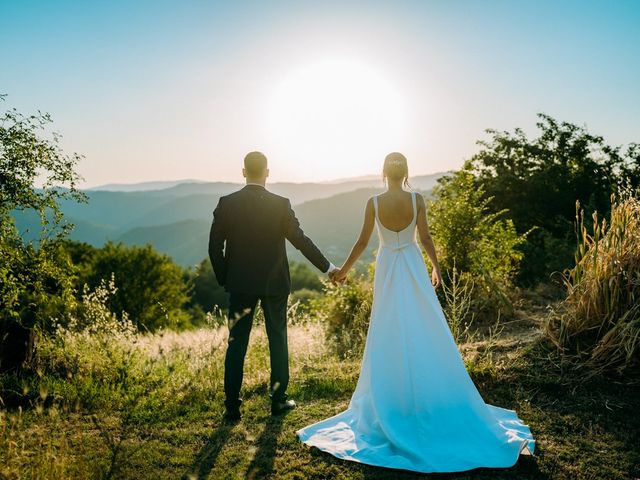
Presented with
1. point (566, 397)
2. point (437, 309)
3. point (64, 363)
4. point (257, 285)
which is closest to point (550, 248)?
point (566, 397)

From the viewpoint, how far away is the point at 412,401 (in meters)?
3.80

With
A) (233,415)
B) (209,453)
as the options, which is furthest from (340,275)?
(209,453)

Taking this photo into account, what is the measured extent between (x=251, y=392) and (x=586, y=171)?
55.5 feet


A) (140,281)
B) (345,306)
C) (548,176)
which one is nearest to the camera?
(345,306)

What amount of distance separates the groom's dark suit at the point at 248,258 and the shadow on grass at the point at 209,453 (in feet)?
0.97

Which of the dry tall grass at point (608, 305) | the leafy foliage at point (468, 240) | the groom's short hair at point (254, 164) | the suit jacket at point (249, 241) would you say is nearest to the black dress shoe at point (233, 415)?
the suit jacket at point (249, 241)

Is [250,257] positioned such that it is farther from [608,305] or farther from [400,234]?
[608,305]

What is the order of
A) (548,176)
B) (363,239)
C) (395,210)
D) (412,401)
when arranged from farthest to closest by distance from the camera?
(548,176)
(363,239)
(395,210)
(412,401)

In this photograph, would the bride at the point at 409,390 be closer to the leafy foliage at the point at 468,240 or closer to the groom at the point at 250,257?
the groom at the point at 250,257

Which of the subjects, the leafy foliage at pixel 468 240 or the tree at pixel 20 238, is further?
the leafy foliage at pixel 468 240

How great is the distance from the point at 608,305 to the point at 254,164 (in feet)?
12.9

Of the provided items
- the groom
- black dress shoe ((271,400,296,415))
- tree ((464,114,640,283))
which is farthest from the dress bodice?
tree ((464,114,640,283))

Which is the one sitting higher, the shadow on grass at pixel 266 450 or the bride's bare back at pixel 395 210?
the bride's bare back at pixel 395 210

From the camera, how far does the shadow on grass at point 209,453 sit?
10.9 ft
